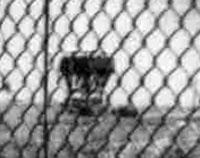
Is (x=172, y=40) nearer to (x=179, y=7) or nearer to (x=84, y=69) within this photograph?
(x=179, y=7)

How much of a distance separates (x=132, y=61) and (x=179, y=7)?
295 mm

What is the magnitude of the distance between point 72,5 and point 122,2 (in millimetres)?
188

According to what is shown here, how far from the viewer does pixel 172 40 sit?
7.48ft

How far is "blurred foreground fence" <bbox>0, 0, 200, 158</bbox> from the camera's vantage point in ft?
7.52

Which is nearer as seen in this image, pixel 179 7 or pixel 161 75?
pixel 179 7

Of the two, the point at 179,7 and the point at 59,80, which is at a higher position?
the point at 179,7

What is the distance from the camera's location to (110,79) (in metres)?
2.40

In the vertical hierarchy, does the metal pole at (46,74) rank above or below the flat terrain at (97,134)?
above

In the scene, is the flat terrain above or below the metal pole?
below

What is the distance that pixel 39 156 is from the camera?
2.36m

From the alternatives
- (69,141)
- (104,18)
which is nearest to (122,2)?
(104,18)

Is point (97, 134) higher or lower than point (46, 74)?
lower

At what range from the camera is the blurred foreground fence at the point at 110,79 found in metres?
2.29

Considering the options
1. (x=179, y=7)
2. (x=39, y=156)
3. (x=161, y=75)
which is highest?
(x=179, y=7)
